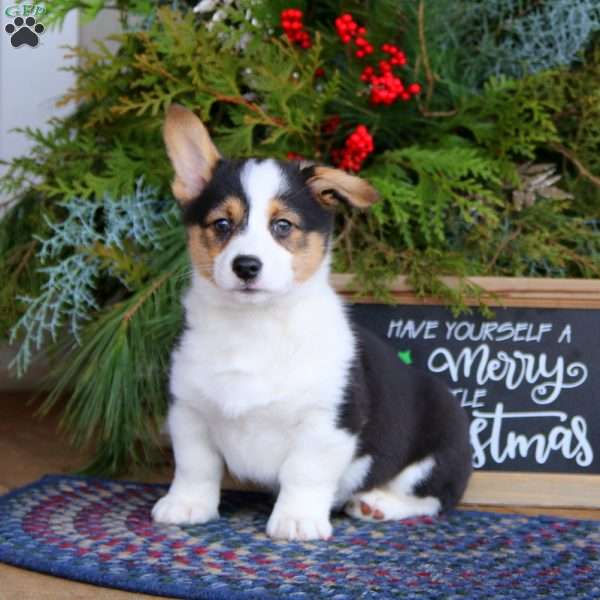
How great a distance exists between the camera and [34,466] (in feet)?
8.70

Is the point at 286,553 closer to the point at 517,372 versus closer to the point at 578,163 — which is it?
the point at 517,372

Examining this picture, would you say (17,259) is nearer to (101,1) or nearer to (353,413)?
(101,1)

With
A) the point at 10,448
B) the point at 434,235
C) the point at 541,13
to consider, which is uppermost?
the point at 541,13

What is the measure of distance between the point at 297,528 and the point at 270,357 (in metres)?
0.36

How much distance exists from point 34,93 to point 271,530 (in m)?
2.15

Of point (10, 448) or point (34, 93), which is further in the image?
point (34, 93)

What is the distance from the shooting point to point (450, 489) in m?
2.27

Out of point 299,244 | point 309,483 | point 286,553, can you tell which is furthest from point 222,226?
point 286,553

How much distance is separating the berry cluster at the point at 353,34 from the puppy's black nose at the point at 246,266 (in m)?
0.87

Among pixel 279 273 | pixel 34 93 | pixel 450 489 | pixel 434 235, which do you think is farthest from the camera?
pixel 34 93

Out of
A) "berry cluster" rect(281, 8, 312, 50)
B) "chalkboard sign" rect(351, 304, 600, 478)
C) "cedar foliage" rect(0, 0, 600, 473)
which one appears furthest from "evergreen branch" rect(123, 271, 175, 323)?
"berry cluster" rect(281, 8, 312, 50)

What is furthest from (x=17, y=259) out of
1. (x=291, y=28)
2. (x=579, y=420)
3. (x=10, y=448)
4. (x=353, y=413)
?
(x=579, y=420)

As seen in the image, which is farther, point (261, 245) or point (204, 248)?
point (204, 248)

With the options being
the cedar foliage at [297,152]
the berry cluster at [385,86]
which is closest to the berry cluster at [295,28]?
the cedar foliage at [297,152]
